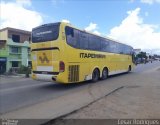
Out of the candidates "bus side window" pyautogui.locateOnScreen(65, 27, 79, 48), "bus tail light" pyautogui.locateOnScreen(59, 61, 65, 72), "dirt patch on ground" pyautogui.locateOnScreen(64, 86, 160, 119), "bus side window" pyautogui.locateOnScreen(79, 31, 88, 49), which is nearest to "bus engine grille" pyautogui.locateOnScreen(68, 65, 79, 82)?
"bus tail light" pyautogui.locateOnScreen(59, 61, 65, 72)

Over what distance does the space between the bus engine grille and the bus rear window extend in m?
1.94

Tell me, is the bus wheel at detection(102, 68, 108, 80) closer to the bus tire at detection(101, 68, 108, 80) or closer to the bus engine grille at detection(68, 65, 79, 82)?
the bus tire at detection(101, 68, 108, 80)

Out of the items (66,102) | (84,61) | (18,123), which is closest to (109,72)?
(84,61)

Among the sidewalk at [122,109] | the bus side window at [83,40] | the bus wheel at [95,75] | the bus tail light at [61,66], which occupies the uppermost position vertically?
the bus side window at [83,40]

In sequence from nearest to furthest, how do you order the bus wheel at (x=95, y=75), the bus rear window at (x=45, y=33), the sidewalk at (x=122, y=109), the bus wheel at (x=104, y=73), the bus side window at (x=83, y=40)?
1. the sidewalk at (x=122, y=109)
2. the bus rear window at (x=45, y=33)
3. the bus side window at (x=83, y=40)
4. the bus wheel at (x=95, y=75)
5. the bus wheel at (x=104, y=73)

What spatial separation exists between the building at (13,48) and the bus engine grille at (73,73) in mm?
26278

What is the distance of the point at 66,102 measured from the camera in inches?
361

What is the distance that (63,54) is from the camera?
1235 centimetres

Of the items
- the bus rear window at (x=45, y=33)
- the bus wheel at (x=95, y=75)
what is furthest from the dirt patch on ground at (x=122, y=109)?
the bus wheel at (x=95, y=75)

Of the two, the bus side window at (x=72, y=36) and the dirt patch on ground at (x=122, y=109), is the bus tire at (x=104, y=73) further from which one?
the dirt patch on ground at (x=122, y=109)

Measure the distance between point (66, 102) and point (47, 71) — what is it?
13.0ft

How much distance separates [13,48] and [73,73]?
2997cm

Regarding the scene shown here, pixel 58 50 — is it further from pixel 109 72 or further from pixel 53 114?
pixel 109 72

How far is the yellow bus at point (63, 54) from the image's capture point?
12.4 metres
